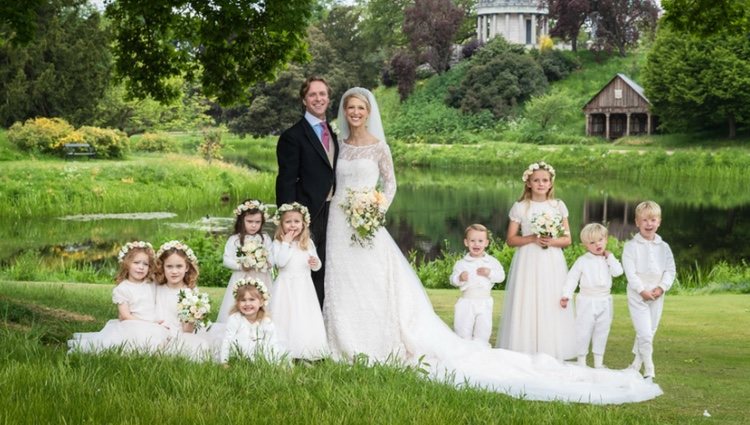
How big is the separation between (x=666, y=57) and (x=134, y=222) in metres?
32.4

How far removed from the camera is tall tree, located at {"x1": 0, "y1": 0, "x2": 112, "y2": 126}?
36.9 metres

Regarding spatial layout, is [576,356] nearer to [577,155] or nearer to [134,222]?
[134,222]

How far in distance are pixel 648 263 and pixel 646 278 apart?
124 mm

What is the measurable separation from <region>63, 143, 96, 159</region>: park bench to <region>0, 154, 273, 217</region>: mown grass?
3.65 ft

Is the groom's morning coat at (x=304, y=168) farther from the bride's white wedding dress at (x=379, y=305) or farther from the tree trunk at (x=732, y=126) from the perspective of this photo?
the tree trunk at (x=732, y=126)

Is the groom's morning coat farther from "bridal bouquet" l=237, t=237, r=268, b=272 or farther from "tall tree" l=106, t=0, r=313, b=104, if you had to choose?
"tall tree" l=106, t=0, r=313, b=104

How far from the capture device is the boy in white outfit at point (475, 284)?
26.5 ft

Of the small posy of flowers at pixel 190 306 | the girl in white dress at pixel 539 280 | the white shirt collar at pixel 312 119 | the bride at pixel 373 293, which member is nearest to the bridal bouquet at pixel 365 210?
the bride at pixel 373 293

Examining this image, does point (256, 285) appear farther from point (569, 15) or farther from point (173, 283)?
point (569, 15)

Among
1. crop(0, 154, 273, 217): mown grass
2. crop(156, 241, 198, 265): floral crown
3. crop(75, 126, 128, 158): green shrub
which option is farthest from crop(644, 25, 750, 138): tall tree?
crop(156, 241, 198, 265): floral crown

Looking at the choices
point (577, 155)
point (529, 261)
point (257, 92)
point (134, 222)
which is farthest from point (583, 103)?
point (529, 261)

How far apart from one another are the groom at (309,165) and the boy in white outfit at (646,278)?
7.13 feet

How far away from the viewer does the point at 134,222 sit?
25484 millimetres

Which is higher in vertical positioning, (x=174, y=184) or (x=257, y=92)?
(x=257, y=92)
